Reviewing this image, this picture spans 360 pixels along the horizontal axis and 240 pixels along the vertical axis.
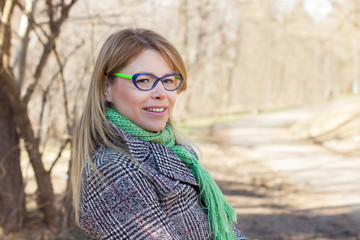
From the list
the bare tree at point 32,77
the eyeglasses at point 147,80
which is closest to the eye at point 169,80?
the eyeglasses at point 147,80

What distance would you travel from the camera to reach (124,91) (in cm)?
171

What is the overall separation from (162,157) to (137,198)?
0.25 metres

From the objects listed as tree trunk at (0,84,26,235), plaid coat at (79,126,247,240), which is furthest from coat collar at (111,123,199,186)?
tree trunk at (0,84,26,235)

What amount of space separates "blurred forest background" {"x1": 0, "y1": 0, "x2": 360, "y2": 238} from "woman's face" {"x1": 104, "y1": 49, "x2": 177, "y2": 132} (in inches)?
22.5

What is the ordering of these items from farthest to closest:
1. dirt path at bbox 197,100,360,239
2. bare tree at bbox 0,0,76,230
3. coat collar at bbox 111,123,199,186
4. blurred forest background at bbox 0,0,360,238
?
1. dirt path at bbox 197,100,360,239
2. blurred forest background at bbox 0,0,360,238
3. bare tree at bbox 0,0,76,230
4. coat collar at bbox 111,123,199,186

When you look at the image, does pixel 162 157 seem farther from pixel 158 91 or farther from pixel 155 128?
pixel 158 91

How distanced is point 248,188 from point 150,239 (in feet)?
22.0

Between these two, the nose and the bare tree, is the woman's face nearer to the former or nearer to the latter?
the nose

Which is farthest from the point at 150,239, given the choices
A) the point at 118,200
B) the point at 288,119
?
the point at 288,119

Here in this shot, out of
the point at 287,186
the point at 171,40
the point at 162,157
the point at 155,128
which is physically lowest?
the point at 287,186

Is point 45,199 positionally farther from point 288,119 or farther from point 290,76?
point 290,76

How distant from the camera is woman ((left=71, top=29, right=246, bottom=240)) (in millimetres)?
1452

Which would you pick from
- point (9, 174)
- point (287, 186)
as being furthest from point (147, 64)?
point (287, 186)

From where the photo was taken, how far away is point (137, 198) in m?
1.45
